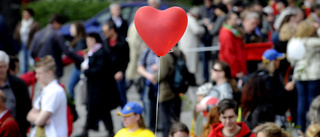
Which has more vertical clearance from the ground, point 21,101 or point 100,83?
point 21,101

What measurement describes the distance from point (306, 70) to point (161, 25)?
3037 mm

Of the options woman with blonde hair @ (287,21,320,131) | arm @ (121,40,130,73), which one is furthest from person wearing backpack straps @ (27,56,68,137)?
woman with blonde hair @ (287,21,320,131)

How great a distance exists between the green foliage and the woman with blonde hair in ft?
44.1

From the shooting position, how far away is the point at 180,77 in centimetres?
748

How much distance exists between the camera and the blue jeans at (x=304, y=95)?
25.6 feet

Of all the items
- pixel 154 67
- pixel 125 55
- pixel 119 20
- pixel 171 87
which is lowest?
pixel 171 87

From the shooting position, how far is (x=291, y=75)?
8.24 m

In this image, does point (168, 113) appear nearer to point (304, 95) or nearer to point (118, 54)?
point (118, 54)

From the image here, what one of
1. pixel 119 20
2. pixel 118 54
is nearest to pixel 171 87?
pixel 118 54

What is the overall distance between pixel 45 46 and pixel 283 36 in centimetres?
393

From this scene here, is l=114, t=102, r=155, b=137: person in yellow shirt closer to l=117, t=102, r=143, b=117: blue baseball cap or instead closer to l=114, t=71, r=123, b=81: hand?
l=117, t=102, r=143, b=117: blue baseball cap

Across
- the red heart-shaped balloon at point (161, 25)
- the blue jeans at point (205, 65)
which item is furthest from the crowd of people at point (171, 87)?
the red heart-shaped balloon at point (161, 25)

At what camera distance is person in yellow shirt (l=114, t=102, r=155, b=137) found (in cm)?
587

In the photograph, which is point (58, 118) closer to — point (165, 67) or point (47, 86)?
point (47, 86)
